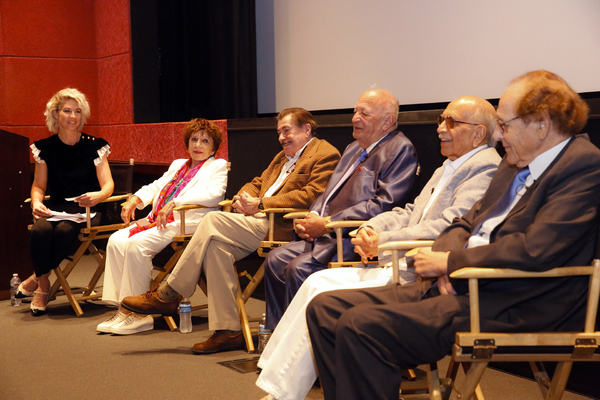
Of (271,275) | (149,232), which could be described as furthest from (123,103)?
(271,275)

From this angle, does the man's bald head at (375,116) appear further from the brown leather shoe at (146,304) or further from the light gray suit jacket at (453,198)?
the brown leather shoe at (146,304)

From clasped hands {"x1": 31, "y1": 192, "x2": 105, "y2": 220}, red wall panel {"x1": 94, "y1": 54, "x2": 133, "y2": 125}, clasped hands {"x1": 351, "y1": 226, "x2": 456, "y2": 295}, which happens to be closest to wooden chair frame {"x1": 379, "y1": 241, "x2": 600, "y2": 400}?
clasped hands {"x1": 351, "y1": 226, "x2": 456, "y2": 295}

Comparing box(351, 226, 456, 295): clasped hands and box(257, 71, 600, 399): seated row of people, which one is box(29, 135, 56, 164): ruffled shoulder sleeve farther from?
box(351, 226, 456, 295): clasped hands

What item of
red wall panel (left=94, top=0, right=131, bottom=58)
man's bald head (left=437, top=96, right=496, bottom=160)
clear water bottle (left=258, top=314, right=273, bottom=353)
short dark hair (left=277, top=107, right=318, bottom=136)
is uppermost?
red wall panel (left=94, top=0, right=131, bottom=58)

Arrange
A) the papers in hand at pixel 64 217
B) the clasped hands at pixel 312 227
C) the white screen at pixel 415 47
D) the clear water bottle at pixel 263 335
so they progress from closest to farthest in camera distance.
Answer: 1. the clasped hands at pixel 312 227
2. the clear water bottle at pixel 263 335
3. the white screen at pixel 415 47
4. the papers in hand at pixel 64 217

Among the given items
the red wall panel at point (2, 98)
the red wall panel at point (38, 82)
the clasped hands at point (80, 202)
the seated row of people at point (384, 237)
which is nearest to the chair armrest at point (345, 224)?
the seated row of people at point (384, 237)

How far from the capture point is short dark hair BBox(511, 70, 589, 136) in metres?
2.02

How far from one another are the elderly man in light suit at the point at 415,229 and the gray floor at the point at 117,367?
50cm

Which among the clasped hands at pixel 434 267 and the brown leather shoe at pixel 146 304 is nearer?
the clasped hands at pixel 434 267

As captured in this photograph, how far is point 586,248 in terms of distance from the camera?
1.96 meters

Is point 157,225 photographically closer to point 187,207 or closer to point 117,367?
point 187,207

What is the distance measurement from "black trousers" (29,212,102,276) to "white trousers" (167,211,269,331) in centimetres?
124

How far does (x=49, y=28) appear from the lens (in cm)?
751

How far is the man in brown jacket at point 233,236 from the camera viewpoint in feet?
11.9
